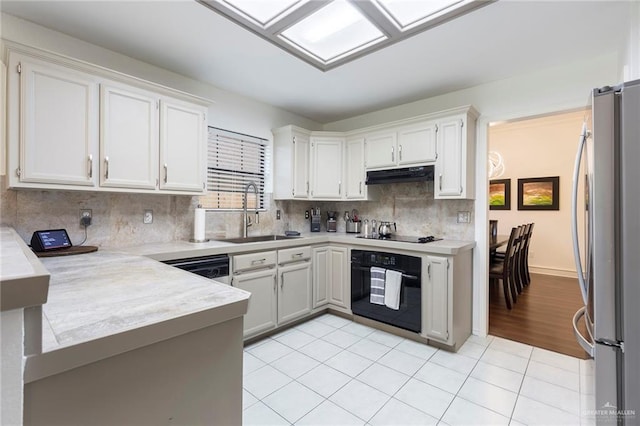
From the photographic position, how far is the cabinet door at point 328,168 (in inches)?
149

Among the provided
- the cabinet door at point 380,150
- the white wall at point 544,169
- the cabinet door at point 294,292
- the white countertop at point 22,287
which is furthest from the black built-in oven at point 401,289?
the white wall at point 544,169

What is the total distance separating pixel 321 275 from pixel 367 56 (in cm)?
227

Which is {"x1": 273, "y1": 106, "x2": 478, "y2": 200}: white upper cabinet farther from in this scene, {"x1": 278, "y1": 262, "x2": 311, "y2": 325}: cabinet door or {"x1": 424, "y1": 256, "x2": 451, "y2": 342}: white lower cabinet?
{"x1": 278, "y1": 262, "x2": 311, "y2": 325}: cabinet door

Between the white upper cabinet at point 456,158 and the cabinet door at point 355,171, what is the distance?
35.8 inches

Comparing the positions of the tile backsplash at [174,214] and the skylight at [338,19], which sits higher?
the skylight at [338,19]

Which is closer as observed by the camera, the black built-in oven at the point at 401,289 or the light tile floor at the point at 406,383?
the light tile floor at the point at 406,383

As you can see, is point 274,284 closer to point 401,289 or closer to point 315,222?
point 401,289

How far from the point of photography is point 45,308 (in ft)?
2.81

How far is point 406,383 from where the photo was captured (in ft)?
6.98

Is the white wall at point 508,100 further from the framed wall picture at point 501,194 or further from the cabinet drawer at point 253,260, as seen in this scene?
the framed wall picture at point 501,194

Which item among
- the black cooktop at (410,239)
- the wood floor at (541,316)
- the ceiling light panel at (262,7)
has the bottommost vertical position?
the wood floor at (541,316)

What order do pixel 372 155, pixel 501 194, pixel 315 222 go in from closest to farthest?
pixel 372 155 → pixel 315 222 → pixel 501 194

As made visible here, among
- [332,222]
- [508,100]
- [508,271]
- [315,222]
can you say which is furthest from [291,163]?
[508,271]

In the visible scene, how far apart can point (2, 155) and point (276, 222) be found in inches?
96.0
